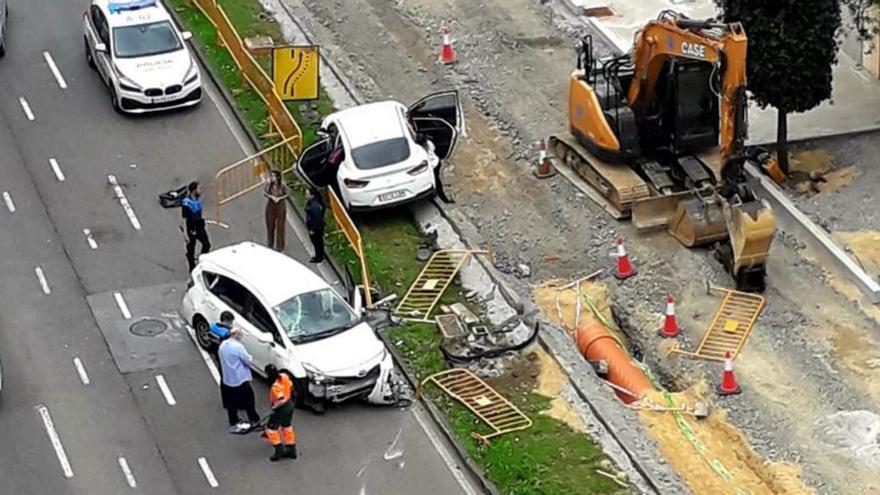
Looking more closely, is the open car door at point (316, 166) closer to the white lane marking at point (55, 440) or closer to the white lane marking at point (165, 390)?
the white lane marking at point (165, 390)

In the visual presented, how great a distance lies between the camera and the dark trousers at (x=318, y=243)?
33.5m

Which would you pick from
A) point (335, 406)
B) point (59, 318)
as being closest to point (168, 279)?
point (59, 318)

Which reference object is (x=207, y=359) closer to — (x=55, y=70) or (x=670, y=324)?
(x=670, y=324)

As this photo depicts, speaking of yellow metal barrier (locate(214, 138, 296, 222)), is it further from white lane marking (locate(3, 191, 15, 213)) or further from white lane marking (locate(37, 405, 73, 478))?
white lane marking (locate(37, 405, 73, 478))

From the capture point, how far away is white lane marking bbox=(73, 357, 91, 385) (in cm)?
3009

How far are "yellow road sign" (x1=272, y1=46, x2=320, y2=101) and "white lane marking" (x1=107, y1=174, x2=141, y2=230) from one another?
3815mm

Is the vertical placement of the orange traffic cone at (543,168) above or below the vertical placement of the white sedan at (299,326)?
below

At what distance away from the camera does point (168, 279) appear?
33031mm

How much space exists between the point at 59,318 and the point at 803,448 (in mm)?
11914

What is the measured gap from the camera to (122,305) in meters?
32.2

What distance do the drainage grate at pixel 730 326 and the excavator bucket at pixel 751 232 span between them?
1.64 ft

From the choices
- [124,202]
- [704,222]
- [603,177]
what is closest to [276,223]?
[124,202]

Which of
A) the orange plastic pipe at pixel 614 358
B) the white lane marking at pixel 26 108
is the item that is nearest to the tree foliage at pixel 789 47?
the orange plastic pipe at pixel 614 358

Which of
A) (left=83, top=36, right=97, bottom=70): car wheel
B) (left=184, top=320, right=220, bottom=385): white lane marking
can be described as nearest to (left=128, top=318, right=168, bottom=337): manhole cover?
(left=184, top=320, right=220, bottom=385): white lane marking
